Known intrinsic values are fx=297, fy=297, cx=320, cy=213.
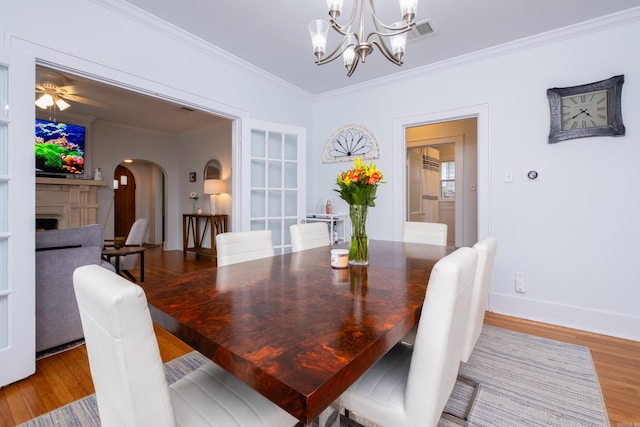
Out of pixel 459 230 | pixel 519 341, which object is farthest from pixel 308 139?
pixel 519 341

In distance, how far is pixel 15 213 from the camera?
178 centimetres

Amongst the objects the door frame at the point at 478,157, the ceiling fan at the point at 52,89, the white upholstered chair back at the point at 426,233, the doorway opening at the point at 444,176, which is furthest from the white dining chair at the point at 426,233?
the ceiling fan at the point at 52,89

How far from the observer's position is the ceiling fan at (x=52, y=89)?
10.3 feet

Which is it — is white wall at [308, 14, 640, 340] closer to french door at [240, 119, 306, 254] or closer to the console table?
french door at [240, 119, 306, 254]

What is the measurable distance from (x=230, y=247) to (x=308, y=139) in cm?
277

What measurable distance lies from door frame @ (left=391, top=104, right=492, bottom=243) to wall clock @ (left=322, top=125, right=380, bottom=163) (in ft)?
0.99

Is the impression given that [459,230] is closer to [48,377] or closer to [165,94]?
[165,94]

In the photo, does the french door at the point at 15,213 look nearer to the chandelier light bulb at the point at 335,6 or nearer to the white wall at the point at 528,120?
the white wall at the point at 528,120

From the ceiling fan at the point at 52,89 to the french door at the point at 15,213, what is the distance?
1.54 metres

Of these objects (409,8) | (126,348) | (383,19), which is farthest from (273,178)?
(126,348)

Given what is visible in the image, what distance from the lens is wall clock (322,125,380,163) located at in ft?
12.3

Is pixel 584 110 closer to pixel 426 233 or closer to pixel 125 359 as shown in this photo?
pixel 426 233

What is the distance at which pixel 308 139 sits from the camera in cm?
424

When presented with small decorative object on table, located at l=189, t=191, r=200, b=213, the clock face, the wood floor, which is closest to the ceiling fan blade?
small decorative object on table, located at l=189, t=191, r=200, b=213
